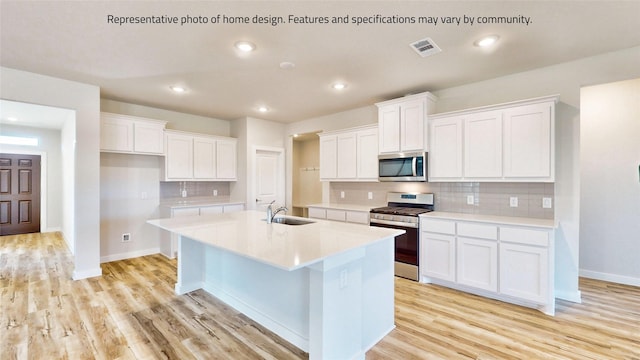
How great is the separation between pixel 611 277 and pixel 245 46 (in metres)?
5.16

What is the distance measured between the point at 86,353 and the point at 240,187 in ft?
12.3

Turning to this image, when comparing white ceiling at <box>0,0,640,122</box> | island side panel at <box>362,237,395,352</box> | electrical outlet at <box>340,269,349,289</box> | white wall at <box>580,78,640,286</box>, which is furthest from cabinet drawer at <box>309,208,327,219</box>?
white wall at <box>580,78,640,286</box>

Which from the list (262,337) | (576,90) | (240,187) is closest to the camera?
(262,337)

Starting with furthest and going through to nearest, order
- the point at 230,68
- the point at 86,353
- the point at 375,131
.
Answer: the point at 375,131, the point at 230,68, the point at 86,353

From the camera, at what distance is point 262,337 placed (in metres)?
2.40

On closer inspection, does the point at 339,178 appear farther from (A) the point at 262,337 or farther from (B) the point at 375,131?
(A) the point at 262,337

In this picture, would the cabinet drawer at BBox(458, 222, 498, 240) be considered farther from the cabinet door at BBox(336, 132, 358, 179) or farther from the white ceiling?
the cabinet door at BBox(336, 132, 358, 179)

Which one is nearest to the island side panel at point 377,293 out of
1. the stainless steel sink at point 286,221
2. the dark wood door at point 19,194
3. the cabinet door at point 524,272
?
the stainless steel sink at point 286,221

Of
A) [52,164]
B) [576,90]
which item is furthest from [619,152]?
[52,164]

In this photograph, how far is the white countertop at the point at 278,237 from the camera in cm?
171

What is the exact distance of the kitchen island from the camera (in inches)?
72.1

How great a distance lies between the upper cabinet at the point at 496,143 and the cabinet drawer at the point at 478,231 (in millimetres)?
576

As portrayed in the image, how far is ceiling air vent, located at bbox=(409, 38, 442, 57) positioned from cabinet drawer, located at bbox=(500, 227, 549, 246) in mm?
1944

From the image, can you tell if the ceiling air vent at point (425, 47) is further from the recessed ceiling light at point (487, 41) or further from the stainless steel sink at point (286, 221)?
the stainless steel sink at point (286, 221)
